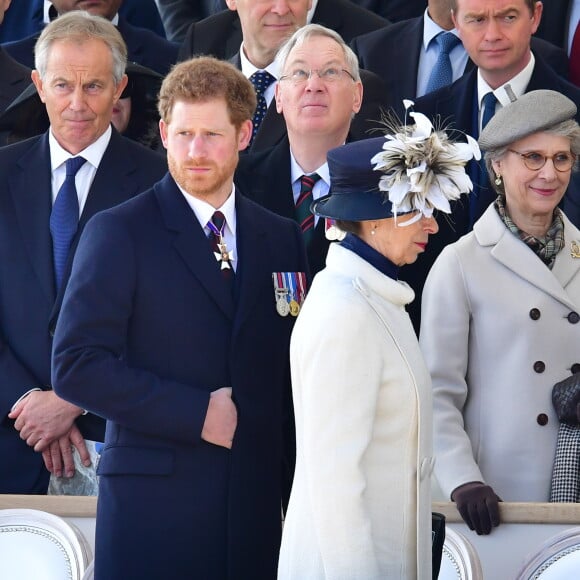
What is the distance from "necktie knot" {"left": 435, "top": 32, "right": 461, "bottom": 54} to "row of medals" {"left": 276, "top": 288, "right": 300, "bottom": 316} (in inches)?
91.9

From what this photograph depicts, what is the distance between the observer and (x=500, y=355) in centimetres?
480

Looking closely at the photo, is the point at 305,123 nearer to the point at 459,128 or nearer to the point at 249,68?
the point at 459,128

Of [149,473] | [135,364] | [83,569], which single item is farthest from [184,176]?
[83,569]

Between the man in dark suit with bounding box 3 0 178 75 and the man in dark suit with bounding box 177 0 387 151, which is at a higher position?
the man in dark suit with bounding box 3 0 178 75

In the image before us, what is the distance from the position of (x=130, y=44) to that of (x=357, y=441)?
3733mm

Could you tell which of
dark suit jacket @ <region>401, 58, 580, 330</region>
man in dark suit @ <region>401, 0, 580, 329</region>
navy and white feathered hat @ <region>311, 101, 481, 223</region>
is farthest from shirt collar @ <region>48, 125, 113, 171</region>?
navy and white feathered hat @ <region>311, 101, 481, 223</region>

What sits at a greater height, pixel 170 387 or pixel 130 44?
pixel 130 44

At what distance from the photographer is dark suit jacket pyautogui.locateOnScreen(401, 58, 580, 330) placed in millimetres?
5246

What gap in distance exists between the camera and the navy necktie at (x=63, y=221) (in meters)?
5.05

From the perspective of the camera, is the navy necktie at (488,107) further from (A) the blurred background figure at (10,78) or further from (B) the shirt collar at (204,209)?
(A) the blurred background figure at (10,78)

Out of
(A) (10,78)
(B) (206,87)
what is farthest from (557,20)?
(B) (206,87)

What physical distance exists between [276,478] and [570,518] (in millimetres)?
854

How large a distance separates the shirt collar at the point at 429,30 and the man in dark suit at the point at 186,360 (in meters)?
2.16

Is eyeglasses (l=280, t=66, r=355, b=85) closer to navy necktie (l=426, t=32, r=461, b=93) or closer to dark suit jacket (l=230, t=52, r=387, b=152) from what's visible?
dark suit jacket (l=230, t=52, r=387, b=152)
